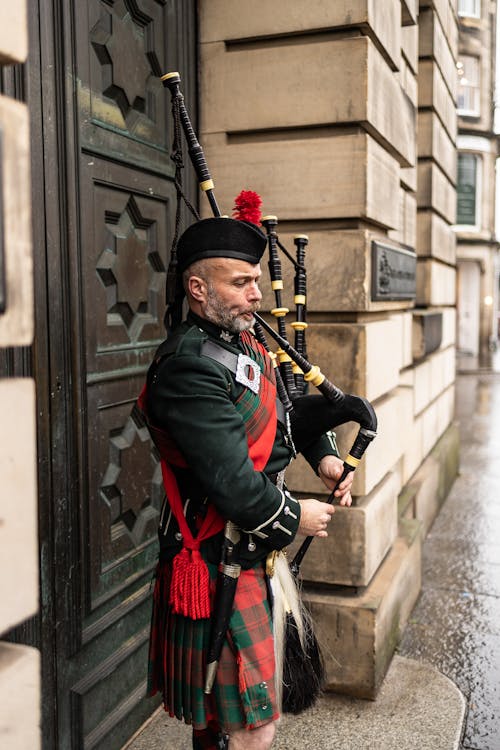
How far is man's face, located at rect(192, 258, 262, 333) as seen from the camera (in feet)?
7.70

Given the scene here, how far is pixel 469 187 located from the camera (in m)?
25.6

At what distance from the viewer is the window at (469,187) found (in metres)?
25.5

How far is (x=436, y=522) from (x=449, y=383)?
7.00ft

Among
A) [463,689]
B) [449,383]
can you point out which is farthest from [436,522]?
[463,689]

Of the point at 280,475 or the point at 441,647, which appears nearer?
the point at 280,475

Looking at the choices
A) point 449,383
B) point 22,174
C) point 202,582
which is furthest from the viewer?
point 449,383

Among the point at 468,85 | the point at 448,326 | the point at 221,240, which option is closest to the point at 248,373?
the point at 221,240

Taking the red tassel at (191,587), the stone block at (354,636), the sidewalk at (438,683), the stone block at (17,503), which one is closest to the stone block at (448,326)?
the sidewalk at (438,683)

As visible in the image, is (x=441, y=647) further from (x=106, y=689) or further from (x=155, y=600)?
(x=155, y=600)

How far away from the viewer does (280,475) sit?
2.67m

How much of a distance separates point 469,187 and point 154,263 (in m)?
23.8

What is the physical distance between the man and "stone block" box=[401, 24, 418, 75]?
3.36 metres

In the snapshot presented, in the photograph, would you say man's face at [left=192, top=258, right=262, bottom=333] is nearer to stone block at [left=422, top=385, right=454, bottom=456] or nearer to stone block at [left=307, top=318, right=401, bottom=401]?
stone block at [left=307, top=318, right=401, bottom=401]

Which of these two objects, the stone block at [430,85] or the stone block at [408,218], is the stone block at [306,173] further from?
the stone block at [430,85]
